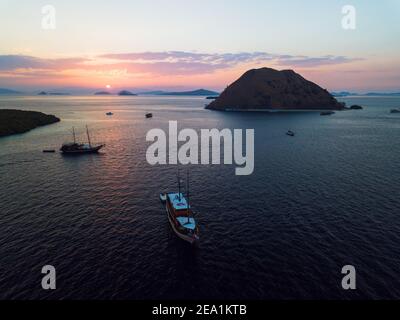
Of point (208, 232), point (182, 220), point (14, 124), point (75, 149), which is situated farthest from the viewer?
point (14, 124)

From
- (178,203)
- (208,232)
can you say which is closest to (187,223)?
(208,232)

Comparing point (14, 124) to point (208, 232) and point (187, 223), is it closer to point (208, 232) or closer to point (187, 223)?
point (187, 223)

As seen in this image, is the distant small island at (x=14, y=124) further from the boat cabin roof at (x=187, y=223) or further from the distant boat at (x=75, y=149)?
the boat cabin roof at (x=187, y=223)

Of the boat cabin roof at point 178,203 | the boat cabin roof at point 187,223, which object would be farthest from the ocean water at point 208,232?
the boat cabin roof at point 178,203

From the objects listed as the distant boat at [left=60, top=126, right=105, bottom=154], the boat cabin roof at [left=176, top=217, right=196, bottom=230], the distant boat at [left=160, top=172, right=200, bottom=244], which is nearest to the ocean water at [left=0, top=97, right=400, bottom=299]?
the distant boat at [left=160, top=172, right=200, bottom=244]

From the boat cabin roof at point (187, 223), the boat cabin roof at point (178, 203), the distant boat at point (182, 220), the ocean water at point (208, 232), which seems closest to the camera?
the ocean water at point (208, 232)

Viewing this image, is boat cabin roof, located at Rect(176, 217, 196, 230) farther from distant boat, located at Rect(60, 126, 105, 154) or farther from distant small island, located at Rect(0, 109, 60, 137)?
distant small island, located at Rect(0, 109, 60, 137)

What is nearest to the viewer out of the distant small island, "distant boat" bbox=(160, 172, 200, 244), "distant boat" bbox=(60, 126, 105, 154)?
"distant boat" bbox=(160, 172, 200, 244)
